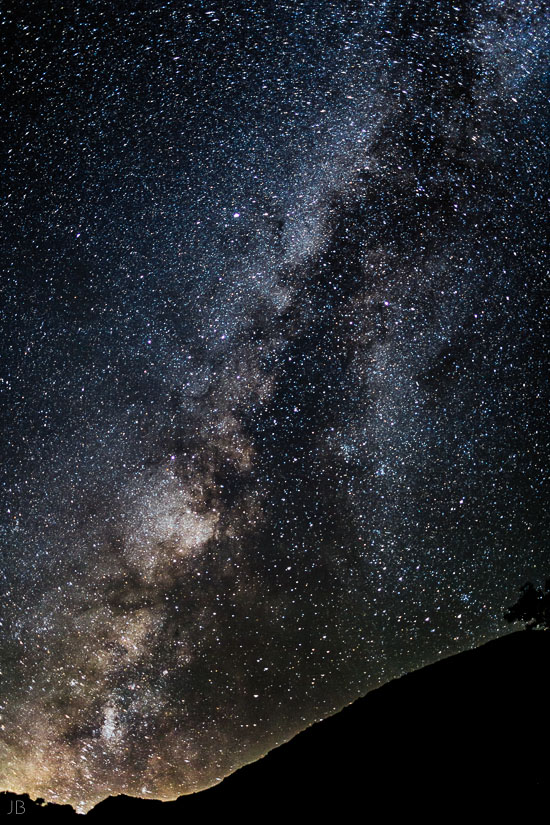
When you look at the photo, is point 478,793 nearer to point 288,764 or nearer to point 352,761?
point 352,761

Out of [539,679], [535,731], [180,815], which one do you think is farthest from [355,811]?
[180,815]

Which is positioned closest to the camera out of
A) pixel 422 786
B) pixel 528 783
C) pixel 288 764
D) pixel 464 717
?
pixel 528 783

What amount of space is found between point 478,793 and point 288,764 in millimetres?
2636

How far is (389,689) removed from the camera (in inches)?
234

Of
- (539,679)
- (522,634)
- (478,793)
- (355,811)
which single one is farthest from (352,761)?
(522,634)

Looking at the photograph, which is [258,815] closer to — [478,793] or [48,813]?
[478,793]

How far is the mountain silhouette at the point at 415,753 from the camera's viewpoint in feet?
13.2

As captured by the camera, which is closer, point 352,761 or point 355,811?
point 355,811

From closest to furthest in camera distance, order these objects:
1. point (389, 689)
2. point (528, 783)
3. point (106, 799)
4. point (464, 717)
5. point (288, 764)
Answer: point (528, 783), point (464, 717), point (288, 764), point (389, 689), point (106, 799)

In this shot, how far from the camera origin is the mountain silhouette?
13.2 ft

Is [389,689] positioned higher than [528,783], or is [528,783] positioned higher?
[528,783]

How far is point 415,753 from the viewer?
14.9ft

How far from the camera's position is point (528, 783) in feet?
12.2

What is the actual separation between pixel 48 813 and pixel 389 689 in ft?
16.5
